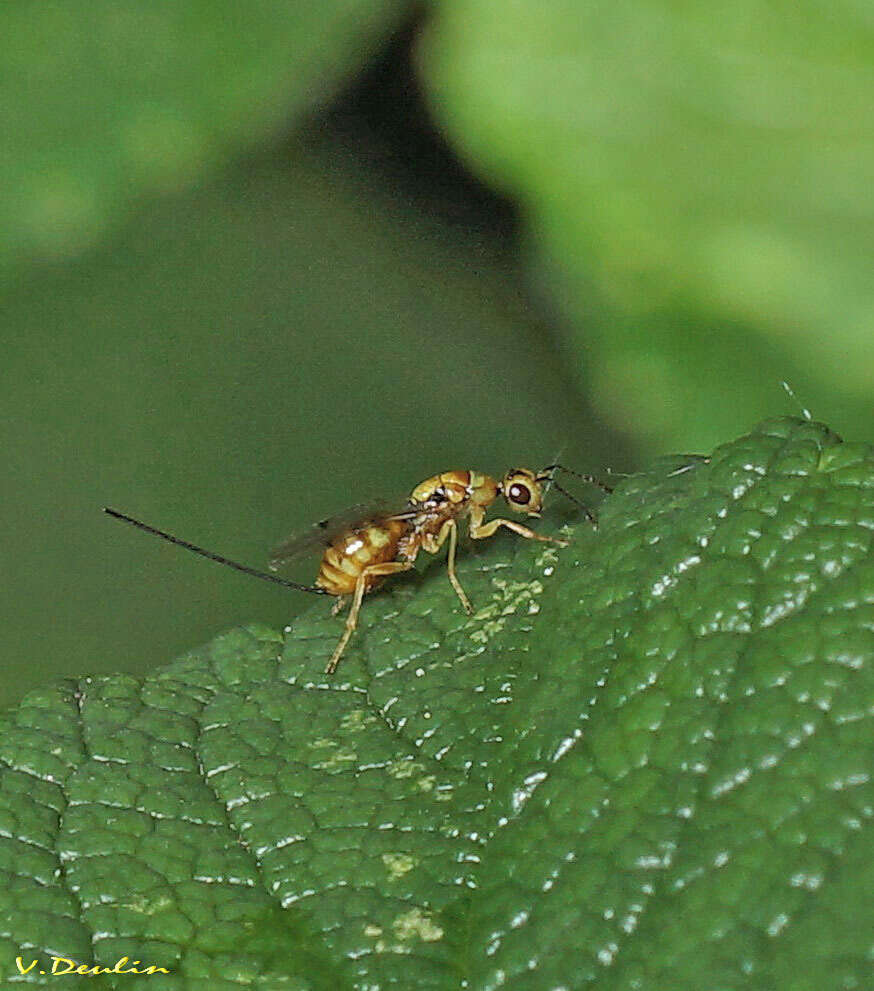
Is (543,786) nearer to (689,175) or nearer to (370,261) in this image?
(689,175)

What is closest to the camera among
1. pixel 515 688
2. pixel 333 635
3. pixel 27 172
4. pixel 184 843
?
pixel 184 843

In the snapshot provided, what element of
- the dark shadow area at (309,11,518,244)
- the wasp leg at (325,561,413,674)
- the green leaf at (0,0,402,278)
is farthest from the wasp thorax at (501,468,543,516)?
the green leaf at (0,0,402,278)

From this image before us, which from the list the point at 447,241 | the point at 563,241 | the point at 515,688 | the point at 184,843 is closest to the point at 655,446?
the point at 563,241

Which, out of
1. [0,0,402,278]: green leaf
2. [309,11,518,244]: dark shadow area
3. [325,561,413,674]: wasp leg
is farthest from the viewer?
[309,11,518,244]: dark shadow area

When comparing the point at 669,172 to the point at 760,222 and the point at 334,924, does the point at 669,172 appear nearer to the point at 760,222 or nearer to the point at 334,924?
the point at 760,222

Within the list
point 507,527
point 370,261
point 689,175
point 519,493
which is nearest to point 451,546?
point 507,527

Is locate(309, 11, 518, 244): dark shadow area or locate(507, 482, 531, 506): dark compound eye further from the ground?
locate(309, 11, 518, 244): dark shadow area

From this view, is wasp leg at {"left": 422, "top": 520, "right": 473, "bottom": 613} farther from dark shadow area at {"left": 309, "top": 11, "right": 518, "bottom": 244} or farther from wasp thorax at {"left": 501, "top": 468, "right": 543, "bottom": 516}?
dark shadow area at {"left": 309, "top": 11, "right": 518, "bottom": 244}

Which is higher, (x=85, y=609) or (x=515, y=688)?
(x=515, y=688)
